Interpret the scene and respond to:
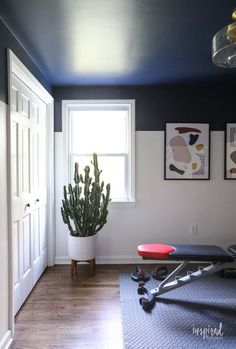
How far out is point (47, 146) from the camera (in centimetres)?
329

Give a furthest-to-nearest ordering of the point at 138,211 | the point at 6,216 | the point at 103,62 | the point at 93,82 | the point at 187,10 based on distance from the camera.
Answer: the point at 138,211 < the point at 93,82 < the point at 103,62 < the point at 6,216 < the point at 187,10

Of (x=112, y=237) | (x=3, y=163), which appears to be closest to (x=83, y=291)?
(x=112, y=237)

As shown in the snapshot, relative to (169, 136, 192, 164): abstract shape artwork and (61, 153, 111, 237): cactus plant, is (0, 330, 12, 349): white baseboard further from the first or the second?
(169, 136, 192, 164): abstract shape artwork

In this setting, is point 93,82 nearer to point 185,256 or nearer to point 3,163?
point 3,163

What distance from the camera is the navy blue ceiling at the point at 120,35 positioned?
170 cm

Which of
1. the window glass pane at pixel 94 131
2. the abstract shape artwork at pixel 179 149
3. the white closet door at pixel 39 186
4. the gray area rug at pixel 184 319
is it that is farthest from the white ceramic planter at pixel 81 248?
the abstract shape artwork at pixel 179 149

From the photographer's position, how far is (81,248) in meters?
3.01

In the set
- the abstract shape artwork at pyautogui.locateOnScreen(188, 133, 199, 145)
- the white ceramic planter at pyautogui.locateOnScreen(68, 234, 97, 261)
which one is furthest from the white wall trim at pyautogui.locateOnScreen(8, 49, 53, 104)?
the abstract shape artwork at pyautogui.locateOnScreen(188, 133, 199, 145)

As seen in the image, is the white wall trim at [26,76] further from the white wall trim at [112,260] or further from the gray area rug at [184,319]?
the gray area rug at [184,319]

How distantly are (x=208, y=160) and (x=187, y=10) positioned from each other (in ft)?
6.74

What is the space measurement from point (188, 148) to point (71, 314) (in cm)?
235

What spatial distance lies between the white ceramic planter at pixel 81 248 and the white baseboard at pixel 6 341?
3.86ft

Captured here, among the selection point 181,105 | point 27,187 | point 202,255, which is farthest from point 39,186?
point 181,105

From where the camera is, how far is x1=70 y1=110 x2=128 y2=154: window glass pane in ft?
11.5
